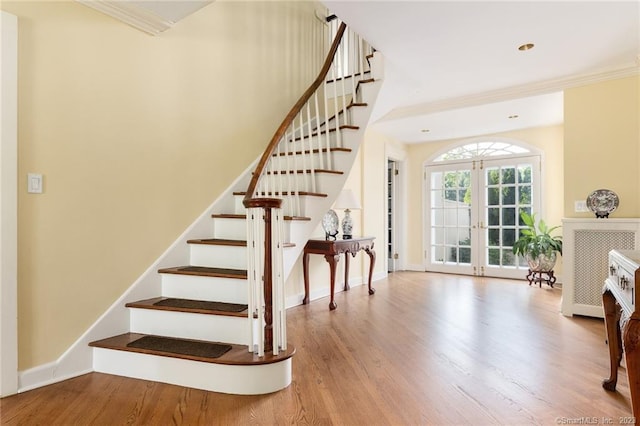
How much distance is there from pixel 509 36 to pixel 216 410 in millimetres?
3373

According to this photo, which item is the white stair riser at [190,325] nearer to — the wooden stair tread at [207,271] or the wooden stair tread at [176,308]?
the wooden stair tread at [176,308]

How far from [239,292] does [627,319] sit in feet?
6.88

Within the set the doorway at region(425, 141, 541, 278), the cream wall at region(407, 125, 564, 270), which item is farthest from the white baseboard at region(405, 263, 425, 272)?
the doorway at region(425, 141, 541, 278)

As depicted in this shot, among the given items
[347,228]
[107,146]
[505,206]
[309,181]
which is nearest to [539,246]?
[505,206]

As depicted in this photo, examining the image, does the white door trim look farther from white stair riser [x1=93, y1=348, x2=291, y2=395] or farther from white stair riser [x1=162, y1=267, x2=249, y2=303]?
white stair riser [x1=162, y1=267, x2=249, y2=303]

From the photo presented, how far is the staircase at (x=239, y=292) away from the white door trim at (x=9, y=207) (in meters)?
0.43

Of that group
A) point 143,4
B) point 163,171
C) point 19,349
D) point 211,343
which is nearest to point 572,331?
point 211,343

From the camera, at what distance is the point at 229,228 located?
3.21 metres

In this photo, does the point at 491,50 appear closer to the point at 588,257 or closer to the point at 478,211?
the point at 588,257

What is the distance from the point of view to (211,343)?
2.26 meters

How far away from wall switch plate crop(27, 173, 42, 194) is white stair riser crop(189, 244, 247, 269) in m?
1.14

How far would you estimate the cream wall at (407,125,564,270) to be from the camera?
546 cm

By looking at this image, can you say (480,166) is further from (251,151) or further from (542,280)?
(251,151)

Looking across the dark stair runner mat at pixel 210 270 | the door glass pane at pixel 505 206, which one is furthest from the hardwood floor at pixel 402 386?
the door glass pane at pixel 505 206
